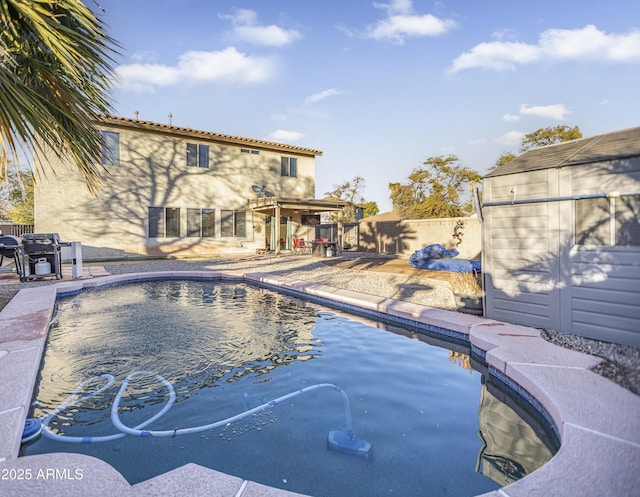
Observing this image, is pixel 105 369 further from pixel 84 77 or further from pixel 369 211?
pixel 369 211

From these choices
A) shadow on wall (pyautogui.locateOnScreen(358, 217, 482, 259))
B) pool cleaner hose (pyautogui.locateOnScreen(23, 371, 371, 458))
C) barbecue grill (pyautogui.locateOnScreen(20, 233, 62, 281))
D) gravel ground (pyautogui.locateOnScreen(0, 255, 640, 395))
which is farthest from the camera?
shadow on wall (pyautogui.locateOnScreen(358, 217, 482, 259))

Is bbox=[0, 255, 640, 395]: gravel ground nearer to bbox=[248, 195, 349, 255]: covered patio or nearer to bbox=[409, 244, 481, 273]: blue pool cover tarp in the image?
bbox=[409, 244, 481, 273]: blue pool cover tarp

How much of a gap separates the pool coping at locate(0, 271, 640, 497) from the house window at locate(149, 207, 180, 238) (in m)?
11.0

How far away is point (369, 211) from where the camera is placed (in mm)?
47719

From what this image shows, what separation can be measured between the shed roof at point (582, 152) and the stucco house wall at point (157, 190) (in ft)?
43.3

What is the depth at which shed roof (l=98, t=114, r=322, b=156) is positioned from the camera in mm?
14059

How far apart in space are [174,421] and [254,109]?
16.4m

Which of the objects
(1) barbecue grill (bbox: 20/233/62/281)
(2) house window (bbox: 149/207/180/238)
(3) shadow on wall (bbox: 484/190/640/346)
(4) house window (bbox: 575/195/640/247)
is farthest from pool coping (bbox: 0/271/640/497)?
(2) house window (bbox: 149/207/180/238)

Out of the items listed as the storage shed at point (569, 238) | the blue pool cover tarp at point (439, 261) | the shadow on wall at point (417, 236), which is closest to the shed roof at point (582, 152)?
the storage shed at point (569, 238)

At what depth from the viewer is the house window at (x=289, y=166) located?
18328mm

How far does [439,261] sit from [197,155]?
1146 cm

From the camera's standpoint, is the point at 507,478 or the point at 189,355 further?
the point at 189,355

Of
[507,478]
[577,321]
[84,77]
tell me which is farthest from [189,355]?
[577,321]

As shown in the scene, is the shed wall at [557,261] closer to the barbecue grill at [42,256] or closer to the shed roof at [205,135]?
the barbecue grill at [42,256]
